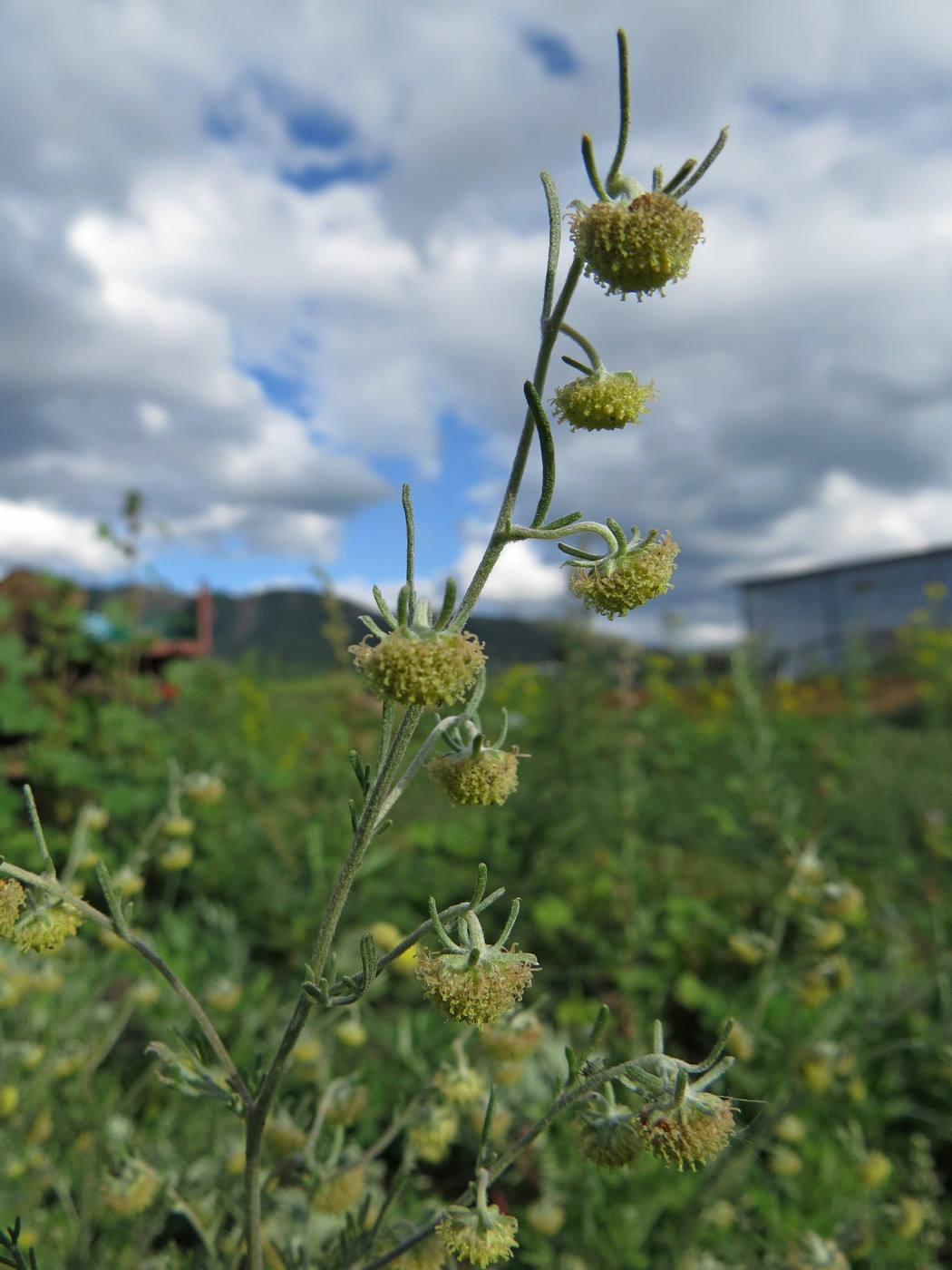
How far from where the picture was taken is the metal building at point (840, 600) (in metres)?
18.4

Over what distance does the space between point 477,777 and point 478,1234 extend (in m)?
0.51

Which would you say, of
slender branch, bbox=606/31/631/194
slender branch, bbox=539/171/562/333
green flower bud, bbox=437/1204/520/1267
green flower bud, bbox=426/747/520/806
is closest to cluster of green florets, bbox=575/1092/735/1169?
green flower bud, bbox=437/1204/520/1267

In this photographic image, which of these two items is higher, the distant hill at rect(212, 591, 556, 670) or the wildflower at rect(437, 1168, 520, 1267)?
the distant hill at rect(212, 591, 556, 670)

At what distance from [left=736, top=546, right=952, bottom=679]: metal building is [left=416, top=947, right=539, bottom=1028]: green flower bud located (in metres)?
17.0

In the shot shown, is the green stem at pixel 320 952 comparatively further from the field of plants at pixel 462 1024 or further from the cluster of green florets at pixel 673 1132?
the cluster of green florets at pixel 673 1132

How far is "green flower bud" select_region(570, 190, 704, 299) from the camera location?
0.88m

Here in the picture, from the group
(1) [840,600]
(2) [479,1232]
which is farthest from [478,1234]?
(1) [840,600]

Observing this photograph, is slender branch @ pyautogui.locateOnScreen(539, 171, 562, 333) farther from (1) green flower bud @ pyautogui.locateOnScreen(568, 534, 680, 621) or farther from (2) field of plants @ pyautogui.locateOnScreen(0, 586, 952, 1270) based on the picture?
(2) field of plants @ pyautogui.locateOnScreen(0, 586, 952, 1270)

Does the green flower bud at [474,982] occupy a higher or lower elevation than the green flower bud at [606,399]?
lower

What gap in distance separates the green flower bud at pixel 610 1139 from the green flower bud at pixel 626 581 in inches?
22.7

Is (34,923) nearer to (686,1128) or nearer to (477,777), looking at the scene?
(477,777)

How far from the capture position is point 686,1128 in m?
0.89

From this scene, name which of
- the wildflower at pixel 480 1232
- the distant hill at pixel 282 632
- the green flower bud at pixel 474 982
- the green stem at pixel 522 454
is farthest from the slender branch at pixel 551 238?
the distant hill at pixel 282 632

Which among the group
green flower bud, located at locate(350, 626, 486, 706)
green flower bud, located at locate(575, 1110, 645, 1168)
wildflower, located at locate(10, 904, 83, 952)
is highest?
green flower bud, located at locate(350, 626, 486, 706)
